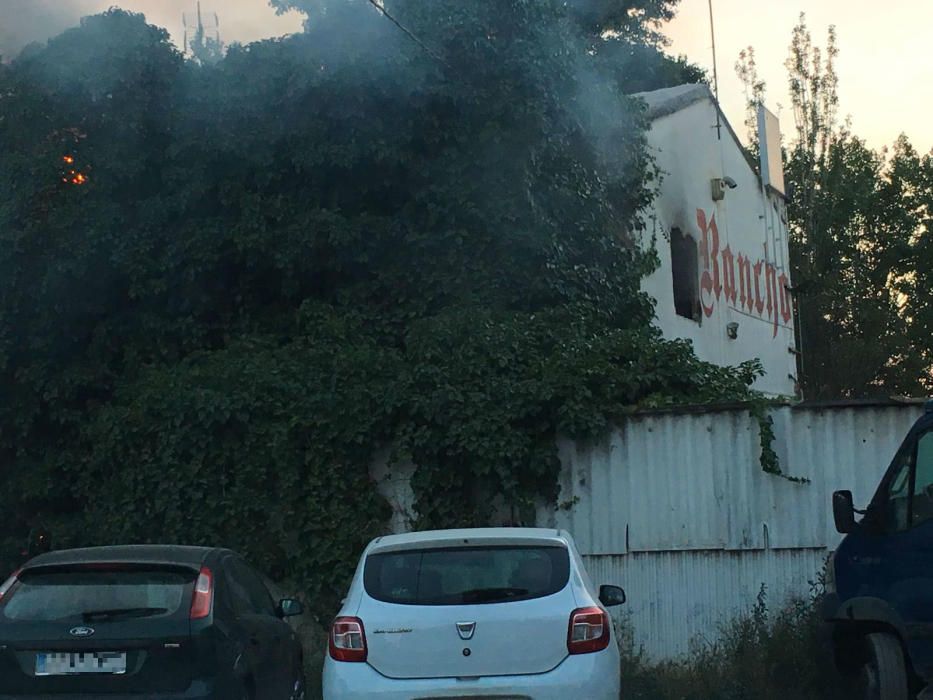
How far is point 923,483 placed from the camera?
24.3ft

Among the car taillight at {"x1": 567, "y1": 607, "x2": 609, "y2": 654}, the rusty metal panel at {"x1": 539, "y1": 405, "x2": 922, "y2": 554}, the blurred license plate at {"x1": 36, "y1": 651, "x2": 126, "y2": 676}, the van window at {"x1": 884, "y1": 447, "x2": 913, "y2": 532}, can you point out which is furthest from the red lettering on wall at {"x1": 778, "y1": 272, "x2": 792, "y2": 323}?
the blurred license plate at {"x1": 36, "y1": 651, "x2": 126, "y2": 676}

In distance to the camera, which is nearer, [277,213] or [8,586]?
[8,586]

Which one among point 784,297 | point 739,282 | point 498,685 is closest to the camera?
point 498,685

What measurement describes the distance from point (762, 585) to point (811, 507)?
0.84 m

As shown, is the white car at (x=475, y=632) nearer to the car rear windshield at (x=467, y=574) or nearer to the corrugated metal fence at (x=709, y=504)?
the car rear windshield at (x=467, y=574)

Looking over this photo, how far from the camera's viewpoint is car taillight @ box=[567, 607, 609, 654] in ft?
22.3

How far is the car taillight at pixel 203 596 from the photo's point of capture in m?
7.07

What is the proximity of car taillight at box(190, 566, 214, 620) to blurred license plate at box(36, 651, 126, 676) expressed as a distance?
0.48 metres

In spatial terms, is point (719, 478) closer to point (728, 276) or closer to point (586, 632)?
point (586, 632)

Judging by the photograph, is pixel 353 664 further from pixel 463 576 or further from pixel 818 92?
pixel 818 92

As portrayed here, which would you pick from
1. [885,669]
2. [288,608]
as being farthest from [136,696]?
[885,669]

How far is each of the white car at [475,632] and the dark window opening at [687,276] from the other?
47.2 feet

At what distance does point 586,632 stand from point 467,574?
2.61ft

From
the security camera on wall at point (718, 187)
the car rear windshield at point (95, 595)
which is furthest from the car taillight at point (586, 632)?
the security camera on wall at point (718, 187)
